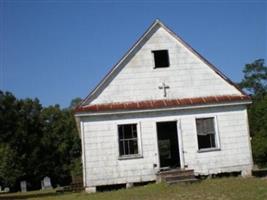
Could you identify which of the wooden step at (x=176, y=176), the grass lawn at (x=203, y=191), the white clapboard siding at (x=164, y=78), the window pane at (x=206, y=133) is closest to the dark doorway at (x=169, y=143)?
the window pane at (x=206, y=133)

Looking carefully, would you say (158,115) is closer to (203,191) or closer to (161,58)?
(161,58)

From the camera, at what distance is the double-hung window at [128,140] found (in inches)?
873

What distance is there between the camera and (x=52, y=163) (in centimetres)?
6544

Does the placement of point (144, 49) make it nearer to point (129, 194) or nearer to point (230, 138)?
point (230, 138)

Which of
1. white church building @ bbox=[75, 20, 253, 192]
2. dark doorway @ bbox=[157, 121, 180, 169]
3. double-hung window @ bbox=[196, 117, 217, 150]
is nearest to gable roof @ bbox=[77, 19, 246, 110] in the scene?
white church building @ bbox=[75, 20, 253, 192]

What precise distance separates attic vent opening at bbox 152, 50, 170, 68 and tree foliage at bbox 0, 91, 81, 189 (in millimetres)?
38343

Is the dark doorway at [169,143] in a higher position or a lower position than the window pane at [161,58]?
lower

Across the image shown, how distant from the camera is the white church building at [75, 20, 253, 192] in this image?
2195 cm

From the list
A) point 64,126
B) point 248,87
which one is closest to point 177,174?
point 64,126

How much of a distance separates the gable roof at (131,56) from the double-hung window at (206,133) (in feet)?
7.13

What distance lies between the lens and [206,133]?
22.8 m

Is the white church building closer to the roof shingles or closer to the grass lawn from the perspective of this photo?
the roof shingles

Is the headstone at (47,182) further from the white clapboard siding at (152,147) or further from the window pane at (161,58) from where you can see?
the window pane at (161,58)

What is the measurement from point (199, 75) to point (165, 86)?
5.71 ft
